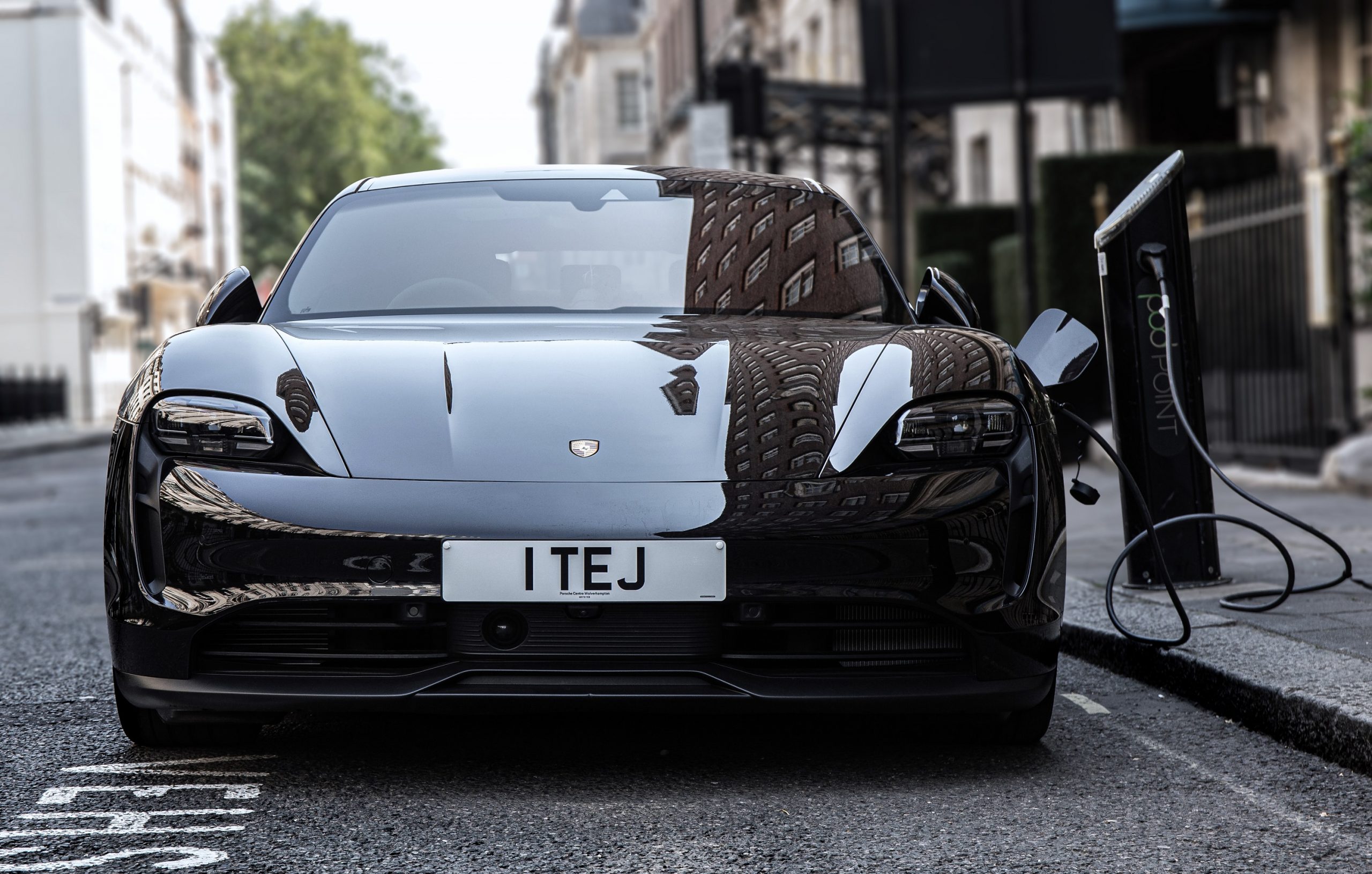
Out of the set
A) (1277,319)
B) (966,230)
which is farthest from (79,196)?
(1277,319)

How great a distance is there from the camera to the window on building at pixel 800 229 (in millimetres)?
4723

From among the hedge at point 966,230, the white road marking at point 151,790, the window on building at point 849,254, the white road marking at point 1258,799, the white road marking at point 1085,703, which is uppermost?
the hedge at point 966,230

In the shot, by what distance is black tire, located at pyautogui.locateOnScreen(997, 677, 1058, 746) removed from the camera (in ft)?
12.8

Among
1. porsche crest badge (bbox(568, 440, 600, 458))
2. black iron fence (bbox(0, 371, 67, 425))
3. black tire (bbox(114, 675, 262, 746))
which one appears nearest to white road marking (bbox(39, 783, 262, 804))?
black tire (bbox(114, 675, 262, 746))

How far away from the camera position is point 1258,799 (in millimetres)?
3551

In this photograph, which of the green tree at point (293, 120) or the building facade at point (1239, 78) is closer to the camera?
the building facade at point (1239, 78)

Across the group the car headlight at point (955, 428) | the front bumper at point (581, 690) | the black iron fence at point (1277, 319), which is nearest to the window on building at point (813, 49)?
the black iron fence at point (1277, 319)

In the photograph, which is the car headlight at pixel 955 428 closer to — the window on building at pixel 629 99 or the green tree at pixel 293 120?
the green tree at pixel 293 120

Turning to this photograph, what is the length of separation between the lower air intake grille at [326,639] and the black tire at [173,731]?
1.16ft

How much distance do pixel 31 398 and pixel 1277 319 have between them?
29418 mm

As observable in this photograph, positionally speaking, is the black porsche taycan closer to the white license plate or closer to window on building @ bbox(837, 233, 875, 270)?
the white license plate

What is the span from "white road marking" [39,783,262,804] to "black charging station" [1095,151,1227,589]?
3.13 meters

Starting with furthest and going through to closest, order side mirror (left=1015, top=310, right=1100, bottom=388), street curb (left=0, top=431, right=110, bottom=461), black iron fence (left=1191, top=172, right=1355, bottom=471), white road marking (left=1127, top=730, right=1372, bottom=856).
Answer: street curb (left=0, top=431, right=110, bottom=461) → black iron fence (left=1191, top=172, right=1355, bottom=471) → side mirror (left=1015, top=310, right=1100, bottom=388) → white road marking (left=1127, top=730, right=1372, bottom=856)

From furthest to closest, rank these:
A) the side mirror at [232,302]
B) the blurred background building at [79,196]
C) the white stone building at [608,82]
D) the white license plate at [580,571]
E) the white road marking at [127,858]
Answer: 1. the white stone building at [608,82]
2. the blurred background building at [79,196]
3. the side mirror at [232,302]
4. the white license plate at [580,571]
5. the white road marking at [127,858]
